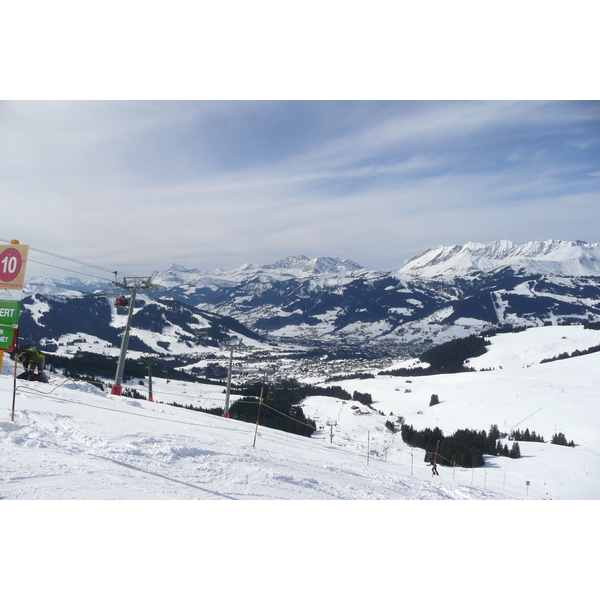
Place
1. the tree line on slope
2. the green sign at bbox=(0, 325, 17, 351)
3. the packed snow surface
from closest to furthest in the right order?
the packed snow surface, the green sign at bbox=(0, 325, 17, 351), the tree line on slope

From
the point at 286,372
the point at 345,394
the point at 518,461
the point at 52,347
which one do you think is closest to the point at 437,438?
the point at 518,461

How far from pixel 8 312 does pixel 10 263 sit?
4.43 feet

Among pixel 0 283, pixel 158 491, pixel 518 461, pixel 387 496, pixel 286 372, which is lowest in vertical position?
pixel 286 372

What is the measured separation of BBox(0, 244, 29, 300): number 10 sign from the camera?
32.6 feet

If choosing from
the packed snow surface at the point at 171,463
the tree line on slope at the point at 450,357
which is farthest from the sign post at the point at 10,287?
the tree line on slope at the point at 450,357

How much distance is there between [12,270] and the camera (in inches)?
393

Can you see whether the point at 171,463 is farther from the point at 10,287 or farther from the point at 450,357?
the point at 450,357

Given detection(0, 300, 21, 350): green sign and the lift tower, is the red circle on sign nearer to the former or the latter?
detection(0, 300, 21, 350): green sign

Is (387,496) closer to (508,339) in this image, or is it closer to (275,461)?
(275,461)

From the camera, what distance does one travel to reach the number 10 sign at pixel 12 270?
9.93 meters

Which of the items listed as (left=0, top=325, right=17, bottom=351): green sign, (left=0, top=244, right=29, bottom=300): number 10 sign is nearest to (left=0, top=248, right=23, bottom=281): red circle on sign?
(left=0, top=244, right=29, bottom=300): number 10 sign

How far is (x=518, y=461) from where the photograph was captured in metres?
40.3

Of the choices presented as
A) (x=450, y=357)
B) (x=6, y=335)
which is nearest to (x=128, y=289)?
(x=6, y=335)

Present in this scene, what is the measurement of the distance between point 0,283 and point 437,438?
197ft
